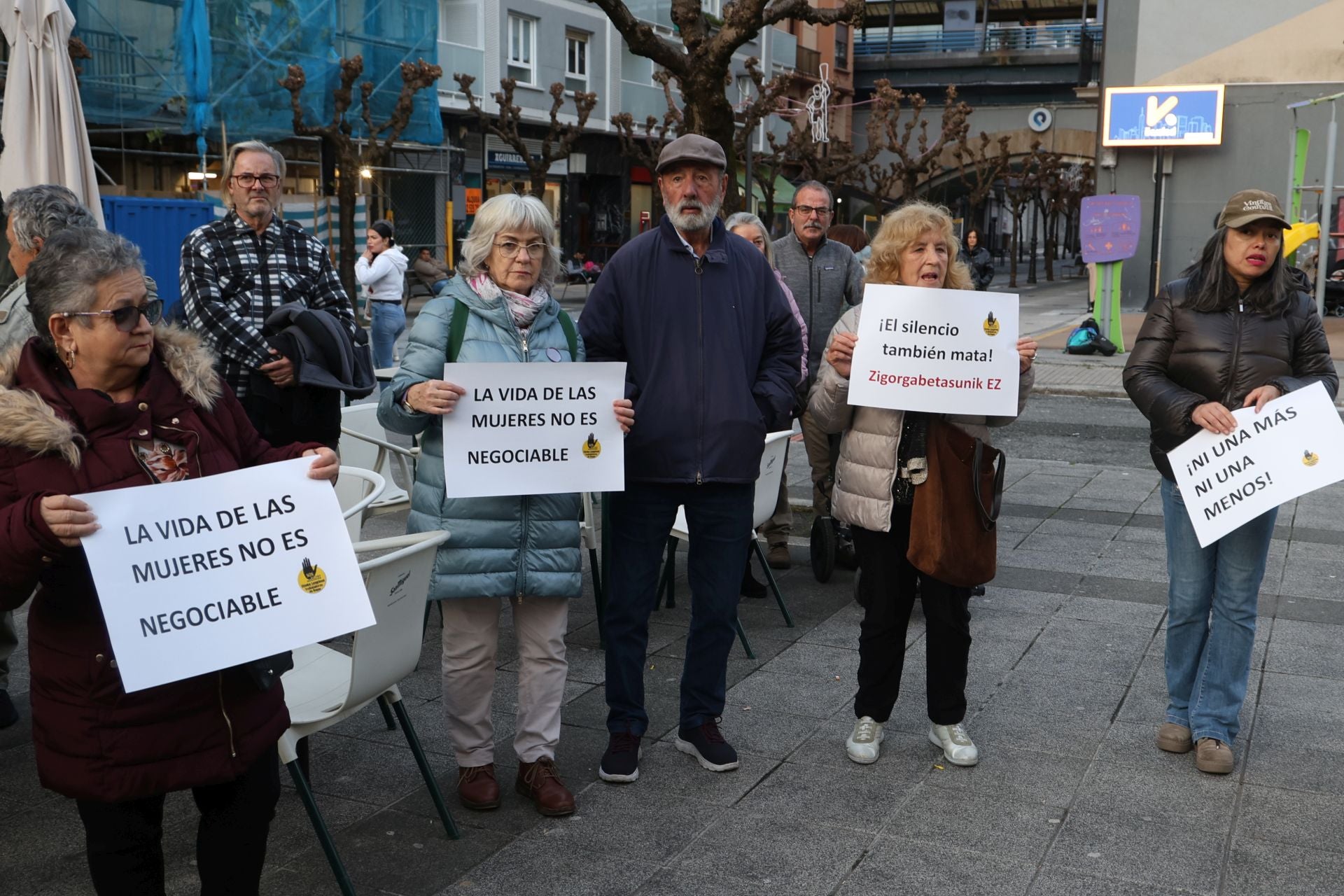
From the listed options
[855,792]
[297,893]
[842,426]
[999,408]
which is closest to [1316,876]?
[855,792]

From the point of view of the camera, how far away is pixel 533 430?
404cm

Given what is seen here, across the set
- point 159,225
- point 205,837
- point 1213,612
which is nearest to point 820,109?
point 159,225

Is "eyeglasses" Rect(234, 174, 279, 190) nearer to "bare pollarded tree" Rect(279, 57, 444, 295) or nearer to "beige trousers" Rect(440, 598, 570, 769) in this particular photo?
"beige trousers" Rect(440, 598, 570, 769)

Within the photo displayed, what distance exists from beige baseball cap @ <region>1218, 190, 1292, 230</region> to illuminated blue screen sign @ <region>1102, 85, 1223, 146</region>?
914 inches

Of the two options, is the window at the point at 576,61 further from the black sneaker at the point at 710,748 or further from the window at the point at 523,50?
the black sneaker at the point at 710,748

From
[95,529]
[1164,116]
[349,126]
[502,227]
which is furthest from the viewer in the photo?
[349,126]

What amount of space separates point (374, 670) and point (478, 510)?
62 centimetres

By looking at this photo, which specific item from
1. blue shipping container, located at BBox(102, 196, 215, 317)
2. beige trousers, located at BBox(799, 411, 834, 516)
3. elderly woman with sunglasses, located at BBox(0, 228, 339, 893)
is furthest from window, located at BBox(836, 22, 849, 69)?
elderly woman with sunglasses, located at BBox(0, 228, 339, 893)

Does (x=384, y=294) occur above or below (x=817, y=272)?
below

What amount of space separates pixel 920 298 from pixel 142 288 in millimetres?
2555

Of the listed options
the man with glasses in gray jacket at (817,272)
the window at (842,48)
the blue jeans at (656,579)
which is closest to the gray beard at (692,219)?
the blue jeans at (656,579)

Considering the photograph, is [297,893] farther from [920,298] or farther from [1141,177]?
[1141,177]

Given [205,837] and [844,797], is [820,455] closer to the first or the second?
[844,797]

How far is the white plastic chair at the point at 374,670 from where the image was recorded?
342 cm
